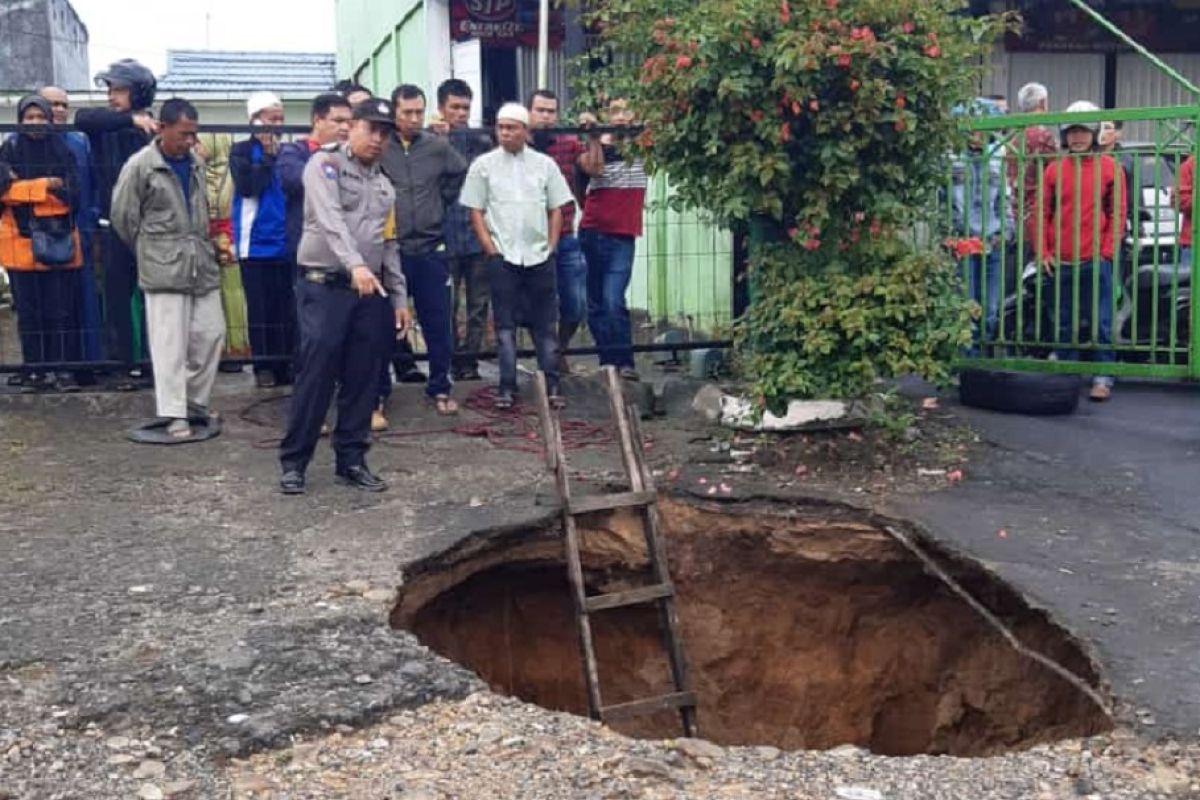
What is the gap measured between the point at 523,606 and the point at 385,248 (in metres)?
1.90

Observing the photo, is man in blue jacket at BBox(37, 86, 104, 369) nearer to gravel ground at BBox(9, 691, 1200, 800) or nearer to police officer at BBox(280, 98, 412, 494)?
police officer at BBox(280, 98, 412, 494)

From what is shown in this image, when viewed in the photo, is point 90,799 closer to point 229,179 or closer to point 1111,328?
point 229,179

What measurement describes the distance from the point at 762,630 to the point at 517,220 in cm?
285

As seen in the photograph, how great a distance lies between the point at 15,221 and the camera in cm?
860

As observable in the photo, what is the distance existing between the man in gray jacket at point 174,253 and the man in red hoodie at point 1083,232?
4934 mm

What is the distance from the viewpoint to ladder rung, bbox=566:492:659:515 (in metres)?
6.03

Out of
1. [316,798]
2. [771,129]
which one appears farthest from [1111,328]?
[316,798]

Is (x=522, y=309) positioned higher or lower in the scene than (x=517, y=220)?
lower

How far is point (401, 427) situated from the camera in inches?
329

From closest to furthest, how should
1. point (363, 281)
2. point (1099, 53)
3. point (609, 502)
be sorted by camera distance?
point (609, 502), point (363, 281), point (1099, 53)

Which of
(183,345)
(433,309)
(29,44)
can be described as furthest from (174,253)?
(29,44)

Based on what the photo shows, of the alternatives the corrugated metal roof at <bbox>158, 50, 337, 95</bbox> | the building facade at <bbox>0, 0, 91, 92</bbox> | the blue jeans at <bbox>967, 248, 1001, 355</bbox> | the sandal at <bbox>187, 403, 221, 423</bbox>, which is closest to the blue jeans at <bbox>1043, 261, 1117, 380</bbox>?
the blue jeans at <bbox>967, 248, 1001, 355</bbox>

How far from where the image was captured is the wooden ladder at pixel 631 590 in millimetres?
5543

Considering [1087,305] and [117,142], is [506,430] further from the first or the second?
[1087,305]
